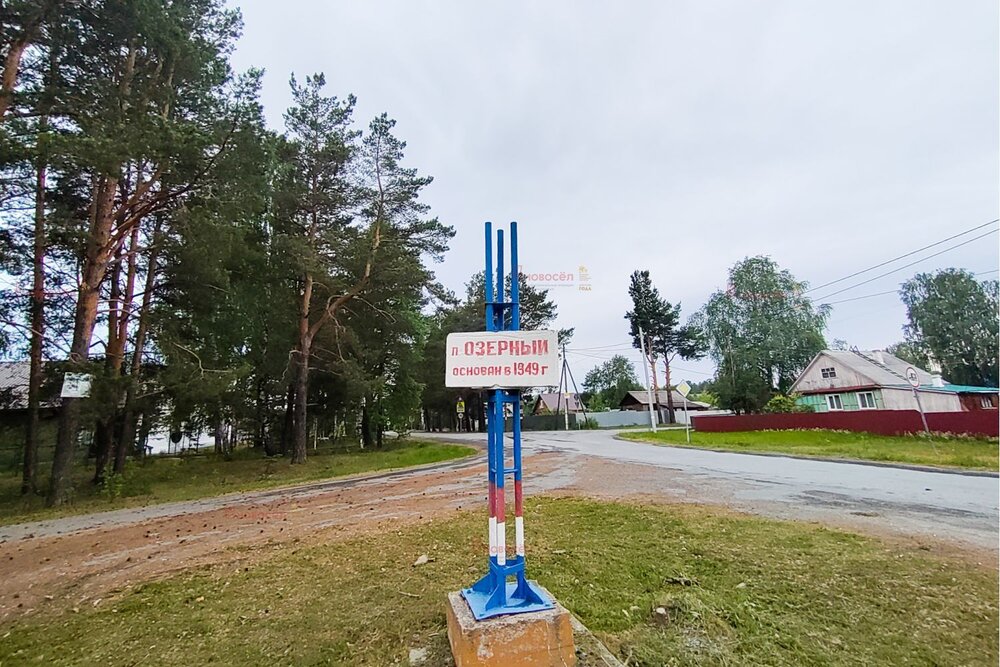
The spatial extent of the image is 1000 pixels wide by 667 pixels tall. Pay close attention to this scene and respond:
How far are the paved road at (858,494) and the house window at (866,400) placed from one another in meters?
21.7

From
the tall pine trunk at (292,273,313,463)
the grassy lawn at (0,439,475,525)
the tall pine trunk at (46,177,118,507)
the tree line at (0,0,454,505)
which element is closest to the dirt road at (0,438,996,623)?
the grassy lawn at (0,439,475,525)

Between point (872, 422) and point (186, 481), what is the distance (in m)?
22.3

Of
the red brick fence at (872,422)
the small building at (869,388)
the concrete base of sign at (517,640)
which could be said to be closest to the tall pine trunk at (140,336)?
the concrete base of sign at (517,640)

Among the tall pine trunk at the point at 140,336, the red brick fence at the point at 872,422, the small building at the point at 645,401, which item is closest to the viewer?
the tall pine trunk at the point at 140,336

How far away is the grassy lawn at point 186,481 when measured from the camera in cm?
948

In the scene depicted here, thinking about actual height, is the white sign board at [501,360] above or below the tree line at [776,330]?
below

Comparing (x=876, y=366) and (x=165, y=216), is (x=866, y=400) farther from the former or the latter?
(x=165, y=216)

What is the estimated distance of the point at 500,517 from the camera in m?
2.65

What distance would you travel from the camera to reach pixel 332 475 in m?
13.3

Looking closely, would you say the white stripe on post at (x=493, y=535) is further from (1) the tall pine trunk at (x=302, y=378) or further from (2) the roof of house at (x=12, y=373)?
(2) the roof of house at (x=12, y=373)

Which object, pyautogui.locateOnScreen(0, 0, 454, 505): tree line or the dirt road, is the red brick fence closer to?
the dirt road

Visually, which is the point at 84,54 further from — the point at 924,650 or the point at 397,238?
the point at 924,650

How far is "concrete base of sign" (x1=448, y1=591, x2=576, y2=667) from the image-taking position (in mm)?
2229

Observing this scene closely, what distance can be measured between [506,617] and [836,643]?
71.1 inches
